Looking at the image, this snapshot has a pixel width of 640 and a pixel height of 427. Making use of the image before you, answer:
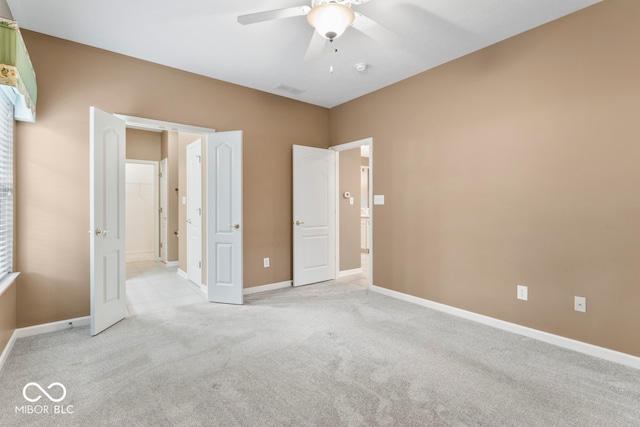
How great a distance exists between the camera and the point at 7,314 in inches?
96.7

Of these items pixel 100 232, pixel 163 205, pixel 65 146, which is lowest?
pixel 100 232

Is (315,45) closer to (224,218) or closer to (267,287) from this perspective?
(224,218)

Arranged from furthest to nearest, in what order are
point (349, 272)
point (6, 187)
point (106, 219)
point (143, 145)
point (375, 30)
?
1. point (143, 145)
2. point (349, 272)
3. point (106, 219)
4. point (6, 187)
5. point (375, 30)

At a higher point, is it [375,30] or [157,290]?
[375,30]

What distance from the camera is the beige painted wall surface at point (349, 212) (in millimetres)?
5180

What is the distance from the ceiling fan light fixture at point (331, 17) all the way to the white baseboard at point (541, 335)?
298 centimetres

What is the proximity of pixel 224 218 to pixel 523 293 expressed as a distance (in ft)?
10.8

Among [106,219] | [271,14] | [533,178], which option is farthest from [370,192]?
[106,219]

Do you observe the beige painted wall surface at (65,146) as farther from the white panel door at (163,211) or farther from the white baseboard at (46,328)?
the white panel door at (163,211)

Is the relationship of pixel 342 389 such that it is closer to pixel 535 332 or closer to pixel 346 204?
pixel 535 332

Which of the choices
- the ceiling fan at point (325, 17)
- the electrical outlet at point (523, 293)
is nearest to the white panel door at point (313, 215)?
the ceiling fan at point (325, 17)

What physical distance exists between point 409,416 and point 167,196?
5.96 m

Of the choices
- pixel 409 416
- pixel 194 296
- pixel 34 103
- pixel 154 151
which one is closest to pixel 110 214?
pixel 34 103

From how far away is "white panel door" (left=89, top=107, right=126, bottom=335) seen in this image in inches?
110
